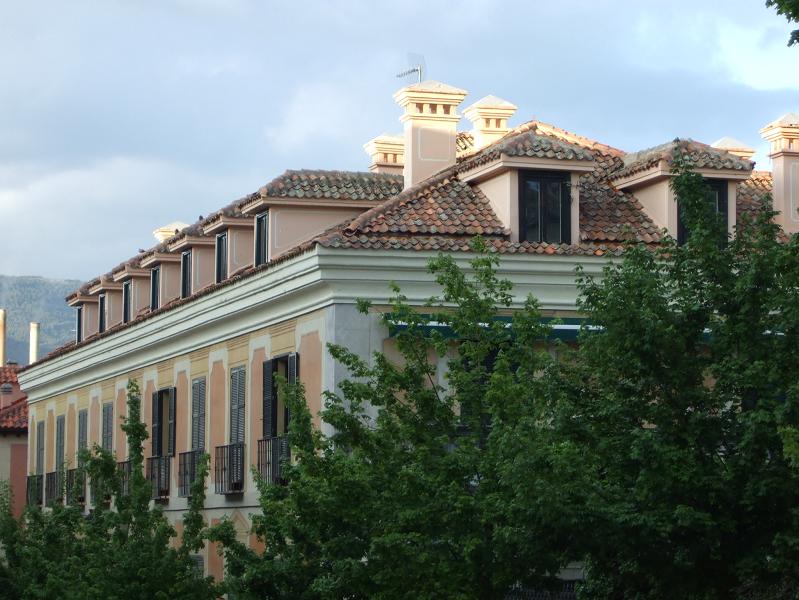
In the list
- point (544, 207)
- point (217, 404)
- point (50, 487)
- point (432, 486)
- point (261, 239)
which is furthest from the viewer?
point (50, 487)

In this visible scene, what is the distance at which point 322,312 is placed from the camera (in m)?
28.8

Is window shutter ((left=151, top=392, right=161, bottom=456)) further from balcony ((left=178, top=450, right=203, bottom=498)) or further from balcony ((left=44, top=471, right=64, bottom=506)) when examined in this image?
balcony ((left=44, top=471, right=64, bottom=506))

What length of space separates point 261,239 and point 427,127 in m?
3.64

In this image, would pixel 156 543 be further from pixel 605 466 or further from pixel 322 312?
pixel 605 466

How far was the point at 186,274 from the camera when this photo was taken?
128 ft

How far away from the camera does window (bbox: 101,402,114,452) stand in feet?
139

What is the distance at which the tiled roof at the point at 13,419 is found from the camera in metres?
64.8

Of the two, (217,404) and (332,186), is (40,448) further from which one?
(332,186)

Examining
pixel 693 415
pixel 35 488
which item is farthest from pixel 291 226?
pixel 35 488

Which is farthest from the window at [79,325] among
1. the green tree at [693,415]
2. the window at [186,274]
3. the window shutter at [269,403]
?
the green tree at [693,415]

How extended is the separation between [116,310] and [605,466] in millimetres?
29471

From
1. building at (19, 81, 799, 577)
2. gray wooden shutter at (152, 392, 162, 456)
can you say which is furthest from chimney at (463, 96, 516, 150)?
gray wooden shutter at (152, 392, 162, 456)

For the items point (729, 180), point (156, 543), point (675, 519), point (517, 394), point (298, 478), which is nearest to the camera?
point (675, 519)

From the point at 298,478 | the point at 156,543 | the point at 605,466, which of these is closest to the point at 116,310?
the point at 156,543
